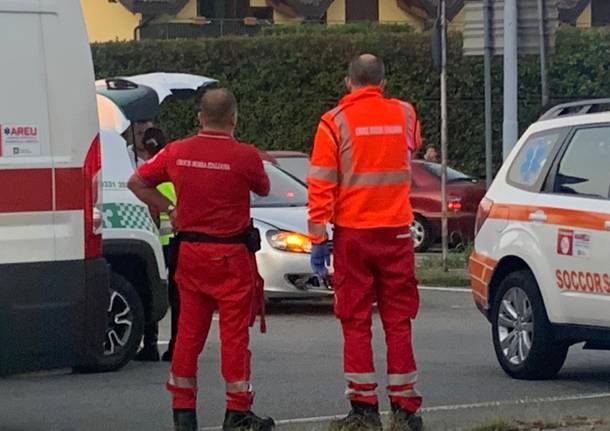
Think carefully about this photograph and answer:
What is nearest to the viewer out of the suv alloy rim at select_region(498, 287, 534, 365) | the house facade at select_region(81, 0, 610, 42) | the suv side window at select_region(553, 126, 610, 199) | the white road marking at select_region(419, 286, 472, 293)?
the suv side window at select_region(553, 126, 610, 199)

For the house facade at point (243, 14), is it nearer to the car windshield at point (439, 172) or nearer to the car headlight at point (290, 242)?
the car windshield at point (439, 172)

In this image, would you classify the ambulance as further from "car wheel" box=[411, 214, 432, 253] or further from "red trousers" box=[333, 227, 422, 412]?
"car wheel" box=[411, 214, 432, 253]

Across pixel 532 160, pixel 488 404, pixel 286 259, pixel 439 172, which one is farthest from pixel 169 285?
pixel 439 172

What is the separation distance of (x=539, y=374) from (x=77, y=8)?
171 inches

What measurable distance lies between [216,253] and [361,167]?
0.88 meters

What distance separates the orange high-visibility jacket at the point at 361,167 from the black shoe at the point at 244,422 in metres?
0.98

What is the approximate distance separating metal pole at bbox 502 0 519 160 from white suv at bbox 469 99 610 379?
805 centimetres

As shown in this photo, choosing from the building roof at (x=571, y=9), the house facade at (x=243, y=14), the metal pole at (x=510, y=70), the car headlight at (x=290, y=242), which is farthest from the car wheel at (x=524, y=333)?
the building roof at (x=571, y=9)

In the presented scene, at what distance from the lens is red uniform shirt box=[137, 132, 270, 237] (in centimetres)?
811

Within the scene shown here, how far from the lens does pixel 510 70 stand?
779 inches

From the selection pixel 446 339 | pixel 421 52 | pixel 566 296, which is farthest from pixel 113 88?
pixel 421 52

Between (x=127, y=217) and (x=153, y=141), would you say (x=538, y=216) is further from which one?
(x=153, y=141)

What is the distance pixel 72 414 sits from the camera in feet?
31.2

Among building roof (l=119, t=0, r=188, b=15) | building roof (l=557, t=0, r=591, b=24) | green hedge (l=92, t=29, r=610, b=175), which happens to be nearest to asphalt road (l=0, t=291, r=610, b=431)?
green hedge (l=92, t=29, r=610, b=175)
